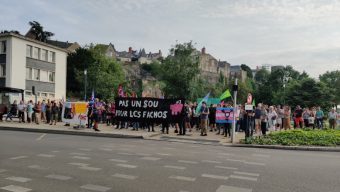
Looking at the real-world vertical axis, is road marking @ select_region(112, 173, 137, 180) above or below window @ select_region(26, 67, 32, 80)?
below

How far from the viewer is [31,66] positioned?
47.7 meters

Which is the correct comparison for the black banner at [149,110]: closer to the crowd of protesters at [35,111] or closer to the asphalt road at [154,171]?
the crowd of protesters at [35,111]

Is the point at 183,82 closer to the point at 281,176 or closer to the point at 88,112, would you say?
the point at 88,112

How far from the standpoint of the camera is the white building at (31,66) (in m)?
44.1

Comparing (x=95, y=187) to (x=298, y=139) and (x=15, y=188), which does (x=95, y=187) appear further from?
(x=298, y=139)

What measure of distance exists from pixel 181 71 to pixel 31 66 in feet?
84.1

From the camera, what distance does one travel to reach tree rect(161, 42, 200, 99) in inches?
2496

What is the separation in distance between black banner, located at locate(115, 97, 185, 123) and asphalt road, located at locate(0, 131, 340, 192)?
319 inches

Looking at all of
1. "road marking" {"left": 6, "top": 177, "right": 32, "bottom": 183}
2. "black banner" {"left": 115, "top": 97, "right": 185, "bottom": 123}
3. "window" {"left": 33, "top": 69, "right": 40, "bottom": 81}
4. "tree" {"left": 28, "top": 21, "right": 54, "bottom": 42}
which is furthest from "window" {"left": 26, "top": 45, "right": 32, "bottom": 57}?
"road marking" {"left": 6, "top": 177, "right": 32, "bottom": 183}

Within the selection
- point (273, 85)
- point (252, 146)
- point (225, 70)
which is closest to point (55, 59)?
point (252, 146)

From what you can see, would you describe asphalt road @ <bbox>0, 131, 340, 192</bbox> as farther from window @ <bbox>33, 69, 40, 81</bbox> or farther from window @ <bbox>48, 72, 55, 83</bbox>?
window @ <bbox>48, 72, 55, 83</bbox>

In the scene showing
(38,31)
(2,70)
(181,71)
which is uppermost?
(38,31)

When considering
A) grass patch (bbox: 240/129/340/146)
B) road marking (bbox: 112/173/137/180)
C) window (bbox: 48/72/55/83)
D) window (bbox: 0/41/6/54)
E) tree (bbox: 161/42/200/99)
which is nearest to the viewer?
road marking (bbox: 112/173/137/180)

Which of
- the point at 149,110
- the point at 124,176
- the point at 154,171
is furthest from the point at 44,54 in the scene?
the point at 124,176
